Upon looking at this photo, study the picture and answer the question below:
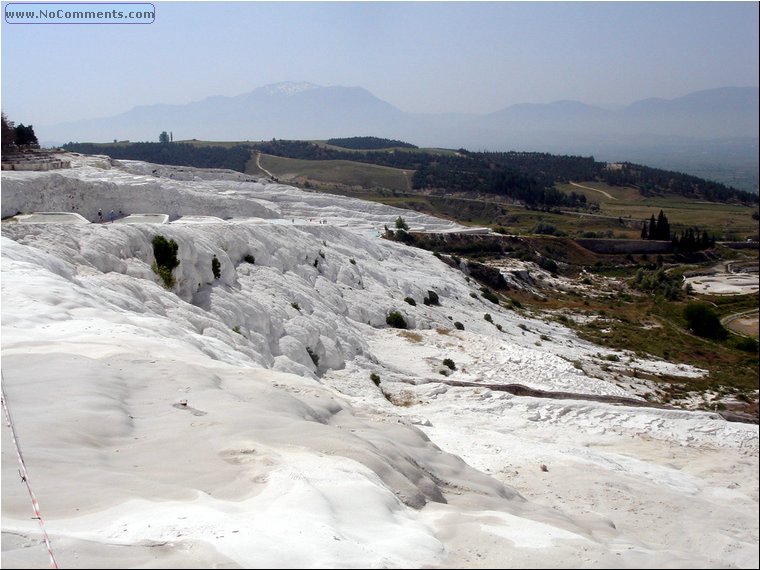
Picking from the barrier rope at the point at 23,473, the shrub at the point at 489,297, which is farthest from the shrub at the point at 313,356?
the shrub at the point at 489,297

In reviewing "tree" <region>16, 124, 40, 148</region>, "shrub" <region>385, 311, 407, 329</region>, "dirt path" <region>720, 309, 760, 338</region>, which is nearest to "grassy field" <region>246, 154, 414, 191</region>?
"tree" <region>16, 124, 40, 148</region>

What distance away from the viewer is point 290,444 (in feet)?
30.6

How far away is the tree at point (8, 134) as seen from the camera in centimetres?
4847

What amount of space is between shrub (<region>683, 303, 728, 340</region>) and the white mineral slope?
16.4 meters

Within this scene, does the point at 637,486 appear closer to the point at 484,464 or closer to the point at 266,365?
the point at 484,464

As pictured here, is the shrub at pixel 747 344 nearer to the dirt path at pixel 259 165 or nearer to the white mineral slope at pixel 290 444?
the white mineral slope at pixel 290 444

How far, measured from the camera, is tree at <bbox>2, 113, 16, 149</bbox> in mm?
48466

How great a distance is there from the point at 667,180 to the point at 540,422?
13058 cm

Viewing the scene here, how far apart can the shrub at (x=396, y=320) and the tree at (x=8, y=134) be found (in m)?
34.7

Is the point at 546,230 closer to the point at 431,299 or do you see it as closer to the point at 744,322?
the point at 744,322

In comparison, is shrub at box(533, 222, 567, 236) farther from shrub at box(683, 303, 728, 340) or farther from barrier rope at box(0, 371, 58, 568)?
barrier rope at box(0, 371, 58, 568)

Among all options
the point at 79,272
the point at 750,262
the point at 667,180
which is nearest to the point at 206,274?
the point at 79,272

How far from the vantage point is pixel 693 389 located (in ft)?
83.7

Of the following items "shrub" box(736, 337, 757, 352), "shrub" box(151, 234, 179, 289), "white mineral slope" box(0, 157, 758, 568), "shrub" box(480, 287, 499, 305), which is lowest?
"shrub" box(736, 337, 757, 352)
